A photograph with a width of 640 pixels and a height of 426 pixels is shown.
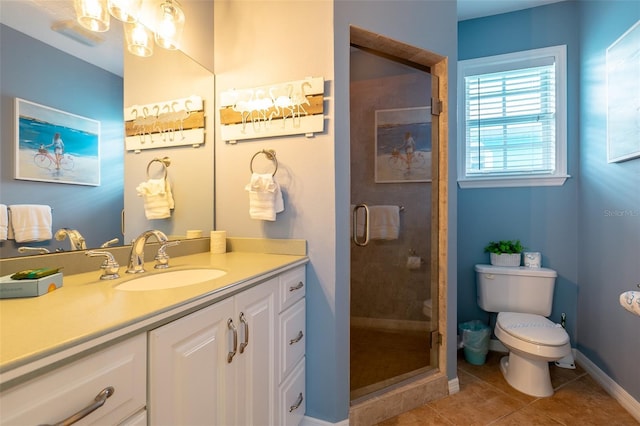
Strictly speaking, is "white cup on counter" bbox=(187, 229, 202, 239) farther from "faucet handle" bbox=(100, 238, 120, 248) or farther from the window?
the window

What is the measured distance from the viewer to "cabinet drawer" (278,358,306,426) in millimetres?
1289

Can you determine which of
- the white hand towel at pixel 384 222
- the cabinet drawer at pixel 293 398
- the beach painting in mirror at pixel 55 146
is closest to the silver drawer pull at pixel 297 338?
the cabinet drawer at pixel 293 398

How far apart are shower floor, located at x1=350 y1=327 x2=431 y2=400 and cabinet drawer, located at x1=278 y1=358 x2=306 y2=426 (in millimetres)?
331

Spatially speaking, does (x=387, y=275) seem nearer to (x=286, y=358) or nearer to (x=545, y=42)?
(x=286, y=358)

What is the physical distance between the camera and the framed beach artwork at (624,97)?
1.61 meters

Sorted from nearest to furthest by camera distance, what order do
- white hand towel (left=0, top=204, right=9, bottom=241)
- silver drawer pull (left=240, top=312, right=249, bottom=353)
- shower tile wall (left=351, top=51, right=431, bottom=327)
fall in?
white hand towel (left=0, top=204, right=9, bottom=241) → silver drawer pull (left=240, top=312, right=249, bottom=353) → shower tile wall (left=351, top=51, right=431, bottom=327)

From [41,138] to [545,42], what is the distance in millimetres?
3139

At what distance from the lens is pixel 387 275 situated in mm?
1884

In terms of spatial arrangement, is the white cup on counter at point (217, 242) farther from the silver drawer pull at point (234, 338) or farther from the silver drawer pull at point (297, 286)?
the silver drawer pull at point (234, 338)

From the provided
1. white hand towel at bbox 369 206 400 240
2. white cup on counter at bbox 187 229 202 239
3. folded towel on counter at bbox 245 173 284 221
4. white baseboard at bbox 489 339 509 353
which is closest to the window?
white hand towel at bbox 369 206 400 240

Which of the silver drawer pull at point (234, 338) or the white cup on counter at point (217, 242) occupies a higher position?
the white cup on counter at point (217, 242)

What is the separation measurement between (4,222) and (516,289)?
9.13 feet

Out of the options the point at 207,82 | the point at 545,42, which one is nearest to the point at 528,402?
the point at 545,42

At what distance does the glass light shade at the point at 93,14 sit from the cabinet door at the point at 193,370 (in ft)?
3.89
